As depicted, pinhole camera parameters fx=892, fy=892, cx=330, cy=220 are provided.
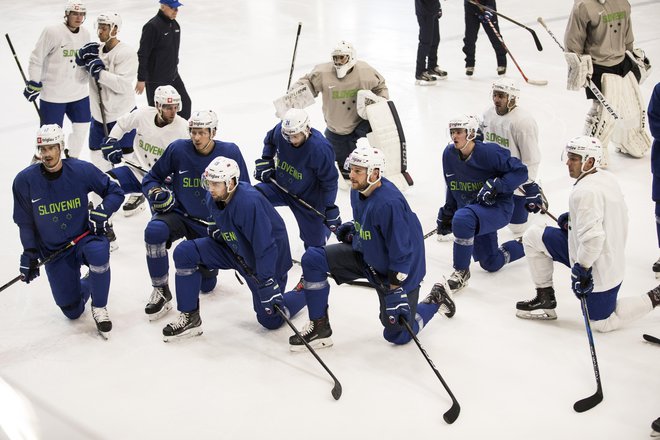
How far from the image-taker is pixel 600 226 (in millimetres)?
4125

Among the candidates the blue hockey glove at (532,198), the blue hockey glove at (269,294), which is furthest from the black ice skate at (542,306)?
the blue hockey glove at (269,294)

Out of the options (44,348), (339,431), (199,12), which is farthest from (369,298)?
(199,12)

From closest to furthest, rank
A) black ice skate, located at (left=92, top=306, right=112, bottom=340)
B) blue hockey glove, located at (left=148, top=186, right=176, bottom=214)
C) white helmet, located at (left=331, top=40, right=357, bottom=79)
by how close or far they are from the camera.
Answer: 1. black ice skate, located at (left=92, top=306, right=112, bottom=340)
2. blue hockey glove, located at (left=148, top=186, right=176, bottom=214)
3. white helmet, located at (left=331, top=40, right=357, bottom=79)

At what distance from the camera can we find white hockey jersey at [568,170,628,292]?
4.13 meters

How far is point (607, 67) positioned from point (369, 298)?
2917 millimetres

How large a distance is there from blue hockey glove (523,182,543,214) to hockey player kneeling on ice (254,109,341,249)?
108 cm

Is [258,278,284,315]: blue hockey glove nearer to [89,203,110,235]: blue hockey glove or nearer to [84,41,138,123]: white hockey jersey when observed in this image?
[89,203,110,235]: blue hockey glove

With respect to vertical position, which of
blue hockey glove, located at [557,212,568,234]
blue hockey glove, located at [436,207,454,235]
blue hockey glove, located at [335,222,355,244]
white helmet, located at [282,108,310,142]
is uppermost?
white helmet, located at [282,108,310,142]

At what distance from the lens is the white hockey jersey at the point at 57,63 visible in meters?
6.35

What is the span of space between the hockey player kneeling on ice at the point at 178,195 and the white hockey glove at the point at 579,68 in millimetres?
2865

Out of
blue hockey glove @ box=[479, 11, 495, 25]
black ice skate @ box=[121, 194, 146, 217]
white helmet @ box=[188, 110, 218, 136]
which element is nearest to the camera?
white helmet @ box=[188, 110, 218, 136]

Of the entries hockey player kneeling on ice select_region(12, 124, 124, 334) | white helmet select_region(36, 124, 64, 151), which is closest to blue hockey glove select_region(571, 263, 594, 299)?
hockey player kneeling on ice select_region(12, 124, 124, 334)

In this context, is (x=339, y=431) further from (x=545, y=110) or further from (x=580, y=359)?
(x=545, y=110)

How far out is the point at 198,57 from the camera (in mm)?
10203
